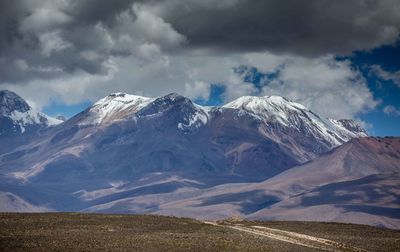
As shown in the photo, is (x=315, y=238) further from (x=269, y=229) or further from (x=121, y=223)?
(x=121, y=223)

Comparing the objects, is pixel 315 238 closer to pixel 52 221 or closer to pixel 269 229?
pixel 269 229

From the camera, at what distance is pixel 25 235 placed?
8088 centimetres

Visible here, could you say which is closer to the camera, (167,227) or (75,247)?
(75,247)

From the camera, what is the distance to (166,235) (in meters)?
89.2

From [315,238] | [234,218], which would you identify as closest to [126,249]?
[315,238]

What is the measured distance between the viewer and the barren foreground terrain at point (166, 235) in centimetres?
7656

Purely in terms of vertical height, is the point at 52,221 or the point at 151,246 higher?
the point at 52,221

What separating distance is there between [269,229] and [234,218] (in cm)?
1987

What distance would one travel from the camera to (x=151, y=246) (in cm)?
7750

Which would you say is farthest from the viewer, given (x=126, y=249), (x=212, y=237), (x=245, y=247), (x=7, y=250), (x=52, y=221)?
(x=52, y=221)

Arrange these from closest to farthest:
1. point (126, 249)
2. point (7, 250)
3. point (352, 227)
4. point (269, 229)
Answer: point (7, 250)
point (126, 249)
point (269, 229)
point (352, 227)

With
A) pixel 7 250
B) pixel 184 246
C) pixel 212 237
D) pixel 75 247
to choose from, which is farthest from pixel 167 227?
pixel 7 250

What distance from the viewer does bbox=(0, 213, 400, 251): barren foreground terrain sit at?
76.6 metres

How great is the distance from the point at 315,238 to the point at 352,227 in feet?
91.0
